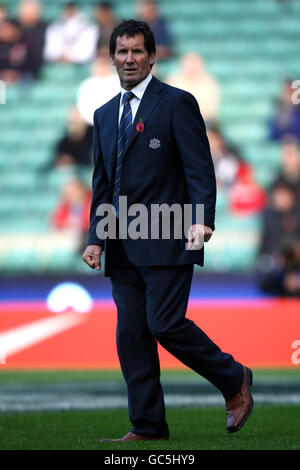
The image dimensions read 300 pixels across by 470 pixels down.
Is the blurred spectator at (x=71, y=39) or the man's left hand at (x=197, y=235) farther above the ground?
the blurred spectator at (x=71, y=39)

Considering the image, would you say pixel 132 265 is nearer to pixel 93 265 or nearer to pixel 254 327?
pixel 93 265

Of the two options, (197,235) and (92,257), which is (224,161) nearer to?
(92,257)

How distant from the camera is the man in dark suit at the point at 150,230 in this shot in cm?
401

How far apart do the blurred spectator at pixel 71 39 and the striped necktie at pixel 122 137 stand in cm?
1228

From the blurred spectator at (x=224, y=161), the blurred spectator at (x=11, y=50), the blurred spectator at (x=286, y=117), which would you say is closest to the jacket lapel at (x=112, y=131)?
the blurred spectator at (x=224, y=161)

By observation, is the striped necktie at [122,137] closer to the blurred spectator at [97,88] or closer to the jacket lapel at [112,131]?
the jacket lapel at [112,131]

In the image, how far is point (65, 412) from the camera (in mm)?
5594

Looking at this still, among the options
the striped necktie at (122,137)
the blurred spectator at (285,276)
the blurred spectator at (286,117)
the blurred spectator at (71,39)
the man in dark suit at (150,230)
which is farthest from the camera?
the blurred spectator at (71,39)

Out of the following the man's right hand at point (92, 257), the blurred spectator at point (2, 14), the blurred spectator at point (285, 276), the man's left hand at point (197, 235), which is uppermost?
the blurred spectator at point (2, 14)

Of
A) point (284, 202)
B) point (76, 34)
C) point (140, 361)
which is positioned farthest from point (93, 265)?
point (76, 34)

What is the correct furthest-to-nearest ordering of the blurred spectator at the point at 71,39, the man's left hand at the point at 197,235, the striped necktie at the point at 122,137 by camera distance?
the blurred spectator at the point at 71,39 < the striped necktie at the point at 122,137 < the man's left hand at the point at 197,235

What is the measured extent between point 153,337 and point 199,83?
12.4 m

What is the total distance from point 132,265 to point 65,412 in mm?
1689

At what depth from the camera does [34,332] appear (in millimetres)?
9492
